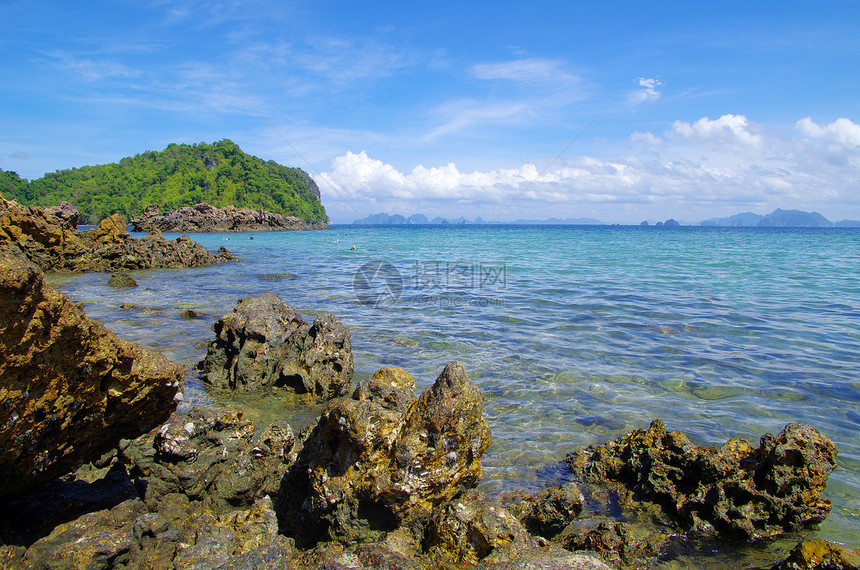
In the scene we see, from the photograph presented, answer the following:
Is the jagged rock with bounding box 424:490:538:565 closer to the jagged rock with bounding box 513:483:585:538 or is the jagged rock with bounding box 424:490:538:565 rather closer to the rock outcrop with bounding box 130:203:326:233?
the jagged rock with bounding box 513:483:585:538

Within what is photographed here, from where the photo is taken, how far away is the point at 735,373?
8.89 metres

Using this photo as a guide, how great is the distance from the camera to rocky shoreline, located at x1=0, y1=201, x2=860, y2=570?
9.26 feet

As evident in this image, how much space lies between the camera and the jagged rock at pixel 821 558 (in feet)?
10.2

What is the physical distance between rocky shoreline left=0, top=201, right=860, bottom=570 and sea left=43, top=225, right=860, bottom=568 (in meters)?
0.53

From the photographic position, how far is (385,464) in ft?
12.6

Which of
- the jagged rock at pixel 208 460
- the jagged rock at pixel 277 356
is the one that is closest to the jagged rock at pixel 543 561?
the jagged rock at pixel 208 460

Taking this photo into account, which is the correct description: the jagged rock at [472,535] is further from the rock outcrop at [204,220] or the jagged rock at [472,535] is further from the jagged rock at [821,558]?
the rock outcrop at [204,220]

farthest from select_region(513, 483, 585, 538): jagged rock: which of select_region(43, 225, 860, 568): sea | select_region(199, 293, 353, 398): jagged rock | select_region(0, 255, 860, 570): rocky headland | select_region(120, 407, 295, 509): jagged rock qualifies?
select_region(199, 293, 353, 398): jagged rock

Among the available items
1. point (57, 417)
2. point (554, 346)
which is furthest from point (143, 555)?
point (554, 346)

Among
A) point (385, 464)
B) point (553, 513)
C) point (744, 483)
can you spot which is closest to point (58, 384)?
point (385, 464)

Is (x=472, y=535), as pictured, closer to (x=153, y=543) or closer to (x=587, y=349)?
(x=153, y=543)

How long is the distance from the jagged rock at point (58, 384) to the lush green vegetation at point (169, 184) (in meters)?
121

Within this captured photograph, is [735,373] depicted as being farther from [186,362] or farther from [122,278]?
[122,278]

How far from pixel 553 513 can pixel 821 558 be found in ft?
6.23
